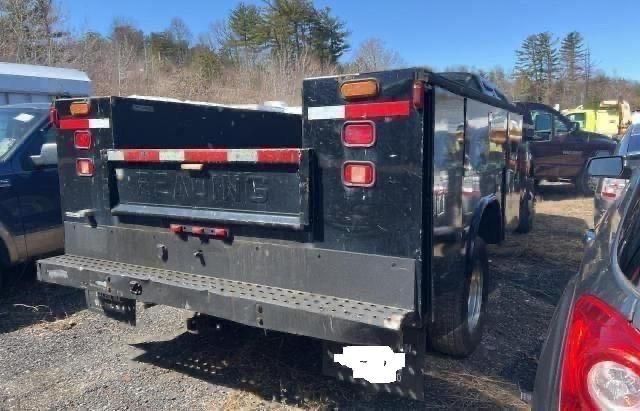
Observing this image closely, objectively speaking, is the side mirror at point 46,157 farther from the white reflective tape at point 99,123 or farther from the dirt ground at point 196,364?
the white reflective tape at point 99,123

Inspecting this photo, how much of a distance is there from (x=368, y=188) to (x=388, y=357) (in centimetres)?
84

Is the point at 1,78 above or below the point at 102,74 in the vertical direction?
below

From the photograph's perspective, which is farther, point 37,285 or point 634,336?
point 37,285

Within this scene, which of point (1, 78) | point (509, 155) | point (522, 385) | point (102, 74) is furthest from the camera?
point (102, 74)

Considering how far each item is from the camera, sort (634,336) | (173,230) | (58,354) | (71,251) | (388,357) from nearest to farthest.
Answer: (634,336)
(388,357)
(173,230)
(71,251)
(58,354)

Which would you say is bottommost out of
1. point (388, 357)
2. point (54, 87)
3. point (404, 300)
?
point (388, 357)

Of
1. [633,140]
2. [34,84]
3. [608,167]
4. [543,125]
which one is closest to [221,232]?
[608,167]

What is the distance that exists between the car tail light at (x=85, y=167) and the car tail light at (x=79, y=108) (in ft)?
1.06

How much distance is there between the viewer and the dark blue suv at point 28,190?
503 cm

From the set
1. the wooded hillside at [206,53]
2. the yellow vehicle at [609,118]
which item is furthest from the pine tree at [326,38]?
the yellow vehicle at [609,118]

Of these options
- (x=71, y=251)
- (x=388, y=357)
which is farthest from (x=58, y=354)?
(x=388, y=357)

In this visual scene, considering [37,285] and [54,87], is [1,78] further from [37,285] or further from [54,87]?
[37,285]

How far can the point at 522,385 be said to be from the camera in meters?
3.65

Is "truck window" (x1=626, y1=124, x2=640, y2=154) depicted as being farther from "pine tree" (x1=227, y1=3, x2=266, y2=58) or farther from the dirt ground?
"pine tree" (x1=227, y1=3, x2=266, y2=58)
